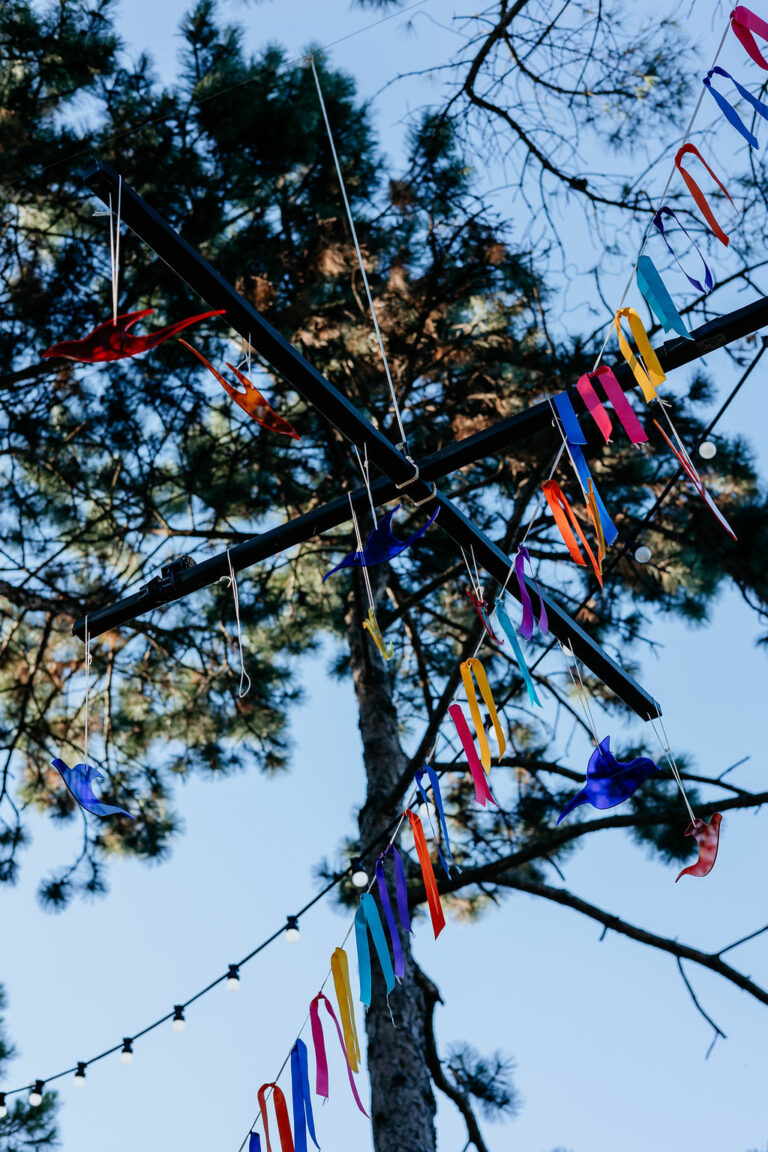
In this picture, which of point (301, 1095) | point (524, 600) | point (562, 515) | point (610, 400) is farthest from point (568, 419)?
point (301, 1095)

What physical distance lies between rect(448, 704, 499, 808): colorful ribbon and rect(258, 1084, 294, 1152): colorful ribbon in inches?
36.4

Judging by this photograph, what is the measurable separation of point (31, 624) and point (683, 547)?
3.92 meters

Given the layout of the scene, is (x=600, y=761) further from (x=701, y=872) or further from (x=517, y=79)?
(x=517, y=79)

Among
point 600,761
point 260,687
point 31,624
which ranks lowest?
point 600,761

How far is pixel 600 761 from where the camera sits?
2221mm

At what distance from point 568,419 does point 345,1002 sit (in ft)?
4.77

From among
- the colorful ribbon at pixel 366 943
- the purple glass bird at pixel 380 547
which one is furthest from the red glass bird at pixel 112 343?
the colorful ribbon at pixel 366 943

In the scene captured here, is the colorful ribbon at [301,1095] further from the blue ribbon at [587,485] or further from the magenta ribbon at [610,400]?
the magenta ribbon at [610,400]

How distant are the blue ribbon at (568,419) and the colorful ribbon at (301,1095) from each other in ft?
5.15

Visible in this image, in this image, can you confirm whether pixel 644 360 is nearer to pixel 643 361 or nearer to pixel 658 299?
pixel 643 361

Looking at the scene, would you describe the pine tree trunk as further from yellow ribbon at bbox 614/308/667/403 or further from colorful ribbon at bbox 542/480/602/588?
yellow ribbon at bbox 614/308/667/403

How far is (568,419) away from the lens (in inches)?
85.1

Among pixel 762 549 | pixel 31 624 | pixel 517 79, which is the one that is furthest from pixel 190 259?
pixel 31 624

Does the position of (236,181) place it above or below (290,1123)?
above
